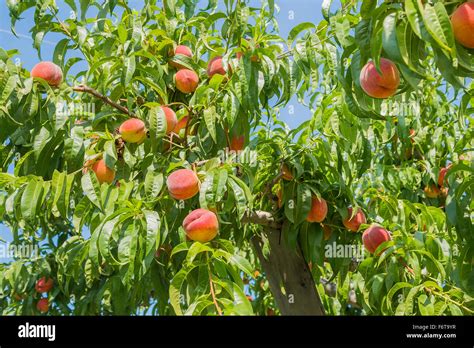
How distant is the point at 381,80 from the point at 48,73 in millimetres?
1122

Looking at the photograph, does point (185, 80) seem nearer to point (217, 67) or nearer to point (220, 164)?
point (217, 67)

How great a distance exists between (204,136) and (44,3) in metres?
0.68

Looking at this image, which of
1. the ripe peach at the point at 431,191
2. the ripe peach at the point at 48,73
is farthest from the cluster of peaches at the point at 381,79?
the ripe peach at the point at 431,191

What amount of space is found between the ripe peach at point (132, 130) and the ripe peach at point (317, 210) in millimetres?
634

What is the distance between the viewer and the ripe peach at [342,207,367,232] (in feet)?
6.94

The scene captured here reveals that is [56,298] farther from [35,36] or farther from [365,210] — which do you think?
[365,210]

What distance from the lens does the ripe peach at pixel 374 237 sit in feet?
6.48

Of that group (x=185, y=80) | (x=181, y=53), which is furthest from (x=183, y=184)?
(x=181, y=53)

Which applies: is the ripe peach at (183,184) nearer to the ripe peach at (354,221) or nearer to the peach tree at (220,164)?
the peach tree at (220,164)

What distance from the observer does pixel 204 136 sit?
1.91 meters

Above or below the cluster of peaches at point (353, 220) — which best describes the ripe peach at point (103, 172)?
above

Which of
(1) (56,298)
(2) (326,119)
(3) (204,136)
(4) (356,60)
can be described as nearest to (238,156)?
(3) (204,136)

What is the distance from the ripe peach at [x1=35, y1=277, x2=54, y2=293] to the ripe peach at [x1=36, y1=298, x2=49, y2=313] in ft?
0.19

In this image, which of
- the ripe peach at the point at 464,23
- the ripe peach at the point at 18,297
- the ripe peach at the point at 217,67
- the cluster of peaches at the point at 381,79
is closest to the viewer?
the ripe peach at the point at 464,23
